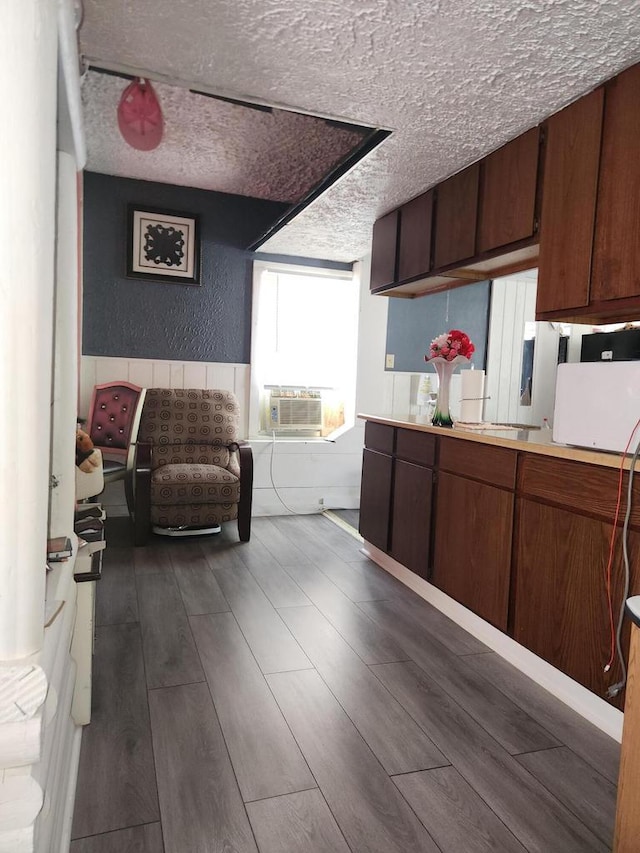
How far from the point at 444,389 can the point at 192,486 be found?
5.73ft

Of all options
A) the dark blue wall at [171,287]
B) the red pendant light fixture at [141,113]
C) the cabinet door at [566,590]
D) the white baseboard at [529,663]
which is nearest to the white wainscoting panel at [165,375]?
the dark blue wall at [171,287]

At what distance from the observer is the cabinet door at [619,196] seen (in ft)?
6.45

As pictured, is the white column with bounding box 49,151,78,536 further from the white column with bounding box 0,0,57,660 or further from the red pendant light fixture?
the red pendant light fixture

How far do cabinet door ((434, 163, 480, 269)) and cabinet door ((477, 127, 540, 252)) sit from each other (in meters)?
0.06

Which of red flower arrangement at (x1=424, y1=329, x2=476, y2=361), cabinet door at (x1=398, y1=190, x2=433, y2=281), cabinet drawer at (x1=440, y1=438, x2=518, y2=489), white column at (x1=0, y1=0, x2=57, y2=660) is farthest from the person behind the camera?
cabinet door at (x1=398, y1=190, x2=433, y2=281)

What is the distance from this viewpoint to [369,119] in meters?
2.43

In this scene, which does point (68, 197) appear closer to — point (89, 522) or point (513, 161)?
point (89, 522)

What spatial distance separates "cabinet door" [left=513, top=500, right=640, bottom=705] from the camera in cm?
190

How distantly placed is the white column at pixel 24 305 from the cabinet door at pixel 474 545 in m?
1.88

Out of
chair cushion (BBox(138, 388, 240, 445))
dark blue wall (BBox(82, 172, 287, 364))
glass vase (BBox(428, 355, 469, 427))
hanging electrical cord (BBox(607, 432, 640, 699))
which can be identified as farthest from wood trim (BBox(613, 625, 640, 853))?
dark blue wall (BBox(82, 172, 287, 364))

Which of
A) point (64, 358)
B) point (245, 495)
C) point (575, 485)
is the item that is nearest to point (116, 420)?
point (245, 495)

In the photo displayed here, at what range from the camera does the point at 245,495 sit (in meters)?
3.95

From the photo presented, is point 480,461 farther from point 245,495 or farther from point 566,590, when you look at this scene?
point 245,495

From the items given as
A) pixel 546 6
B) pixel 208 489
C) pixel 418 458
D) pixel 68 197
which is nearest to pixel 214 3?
pixel 68 197
